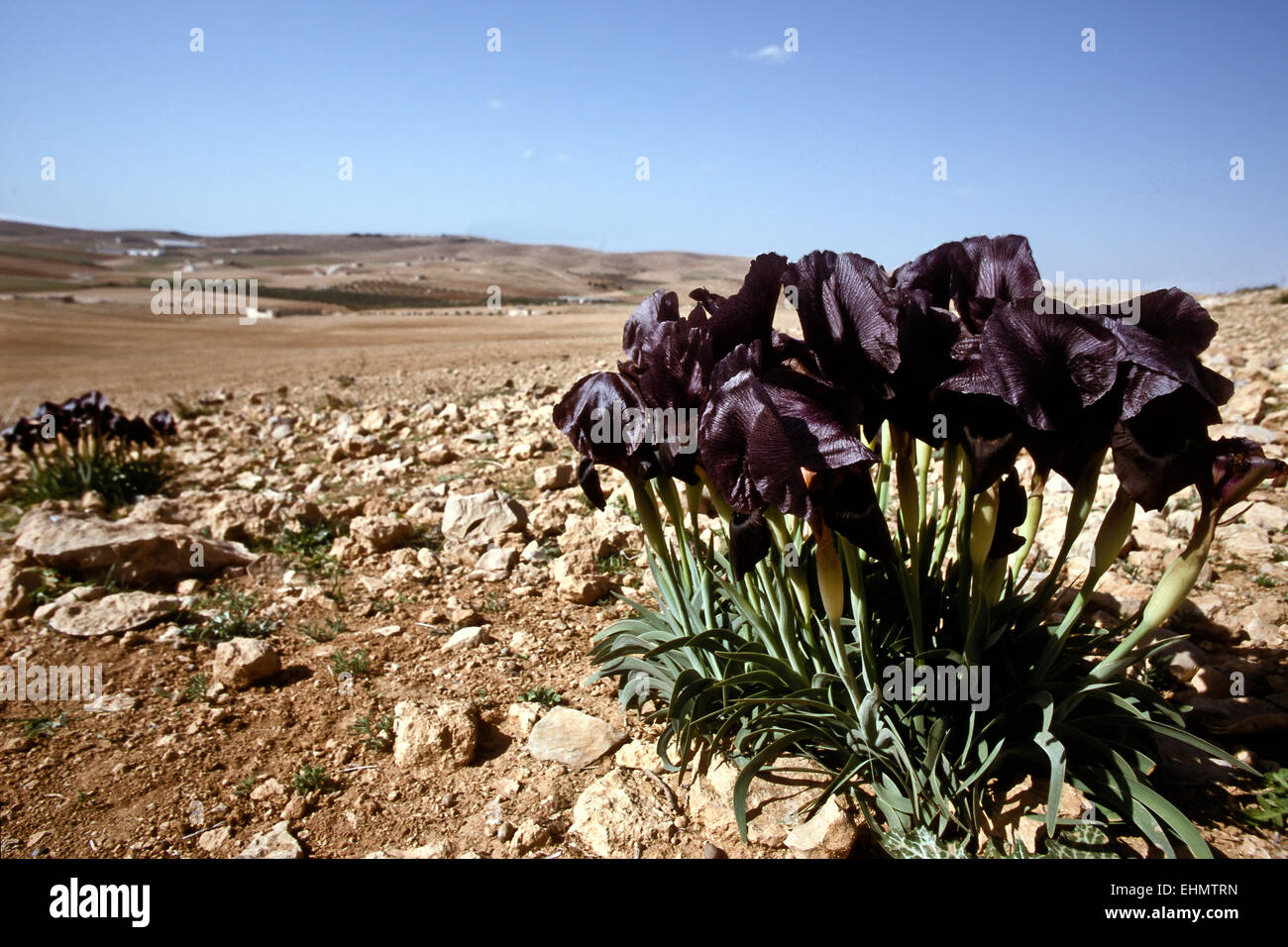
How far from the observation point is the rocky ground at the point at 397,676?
246 centimetres

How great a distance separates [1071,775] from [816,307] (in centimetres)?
148

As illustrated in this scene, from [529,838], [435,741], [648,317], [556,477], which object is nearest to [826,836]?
[529,838]

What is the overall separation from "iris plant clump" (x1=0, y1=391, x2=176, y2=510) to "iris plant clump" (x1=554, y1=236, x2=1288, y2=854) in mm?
5657

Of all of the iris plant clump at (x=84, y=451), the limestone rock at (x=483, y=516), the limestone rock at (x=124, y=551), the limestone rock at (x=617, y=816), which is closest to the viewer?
the limestone rock at (x=617, y=816)

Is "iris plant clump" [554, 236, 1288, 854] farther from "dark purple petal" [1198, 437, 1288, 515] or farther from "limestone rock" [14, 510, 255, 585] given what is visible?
"limestone rock" [14, 510, 255, 585]

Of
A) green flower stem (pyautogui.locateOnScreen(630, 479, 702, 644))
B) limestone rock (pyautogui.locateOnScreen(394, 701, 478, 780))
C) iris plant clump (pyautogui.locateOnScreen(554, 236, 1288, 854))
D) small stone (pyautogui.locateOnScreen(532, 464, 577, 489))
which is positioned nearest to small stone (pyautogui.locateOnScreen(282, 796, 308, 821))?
limestone rock (pyautogui.locateOnScreen(394, 701, 478, 780))

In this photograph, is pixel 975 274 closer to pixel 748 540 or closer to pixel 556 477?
pixel 748 540

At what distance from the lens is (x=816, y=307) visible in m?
1.97

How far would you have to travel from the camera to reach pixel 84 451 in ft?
21.1

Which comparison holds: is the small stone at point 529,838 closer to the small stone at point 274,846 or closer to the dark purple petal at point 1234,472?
the small stone at point 274,846

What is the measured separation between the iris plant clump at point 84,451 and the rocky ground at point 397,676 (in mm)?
252

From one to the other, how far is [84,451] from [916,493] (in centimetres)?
679

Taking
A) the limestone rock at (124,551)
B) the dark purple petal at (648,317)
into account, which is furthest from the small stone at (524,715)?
the limestone rock at (124,551)

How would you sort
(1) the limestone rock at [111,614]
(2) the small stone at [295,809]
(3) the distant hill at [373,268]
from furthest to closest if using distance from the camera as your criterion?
(3) the distant hill at [373,268] → (1) the limestone rock at [111,614] → (2) the small stone at [295,809]
